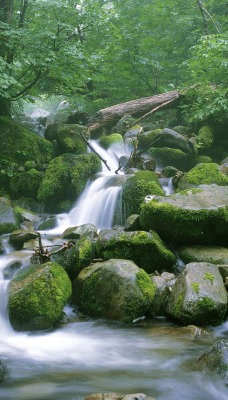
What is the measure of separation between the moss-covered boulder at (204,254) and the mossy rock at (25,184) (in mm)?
5014

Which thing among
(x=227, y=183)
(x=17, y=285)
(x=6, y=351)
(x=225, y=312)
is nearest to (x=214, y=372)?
(x=225, y=312)

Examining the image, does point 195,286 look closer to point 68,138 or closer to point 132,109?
point 68,138

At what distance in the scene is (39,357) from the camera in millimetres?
4117

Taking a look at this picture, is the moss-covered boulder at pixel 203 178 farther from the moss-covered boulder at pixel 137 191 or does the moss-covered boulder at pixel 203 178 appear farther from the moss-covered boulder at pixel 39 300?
the moss-covered boulder at pixel 39 300

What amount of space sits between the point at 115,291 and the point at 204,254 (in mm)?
1869

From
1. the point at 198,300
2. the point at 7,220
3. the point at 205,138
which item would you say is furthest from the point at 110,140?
the point at 198,300

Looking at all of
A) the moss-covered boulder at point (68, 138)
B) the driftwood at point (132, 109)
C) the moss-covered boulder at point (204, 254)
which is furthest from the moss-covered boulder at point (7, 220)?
the driftwood at point (132, 109)

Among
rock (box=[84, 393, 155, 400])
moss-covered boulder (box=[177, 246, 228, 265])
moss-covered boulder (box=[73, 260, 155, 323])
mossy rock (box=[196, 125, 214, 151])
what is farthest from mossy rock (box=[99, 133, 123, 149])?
rock (box=[84, 393, 155, 400])

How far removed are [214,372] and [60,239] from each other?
4.77 m

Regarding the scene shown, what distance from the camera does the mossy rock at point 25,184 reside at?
9773 millimetres

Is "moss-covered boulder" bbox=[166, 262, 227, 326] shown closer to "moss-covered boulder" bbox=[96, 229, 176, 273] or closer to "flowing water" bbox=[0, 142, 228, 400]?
"flowing water" bbox=[0, 142, 228, 400]

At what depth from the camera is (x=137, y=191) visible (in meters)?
8.13

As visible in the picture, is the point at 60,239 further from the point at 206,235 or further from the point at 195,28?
the point at 195,28

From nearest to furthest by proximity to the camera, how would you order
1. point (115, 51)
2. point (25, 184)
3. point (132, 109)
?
point (25, 184), point (132, 109), point (115, 51)
